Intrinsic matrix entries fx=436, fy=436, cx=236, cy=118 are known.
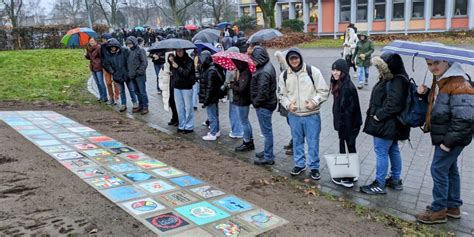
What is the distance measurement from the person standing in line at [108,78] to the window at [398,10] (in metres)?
29.3

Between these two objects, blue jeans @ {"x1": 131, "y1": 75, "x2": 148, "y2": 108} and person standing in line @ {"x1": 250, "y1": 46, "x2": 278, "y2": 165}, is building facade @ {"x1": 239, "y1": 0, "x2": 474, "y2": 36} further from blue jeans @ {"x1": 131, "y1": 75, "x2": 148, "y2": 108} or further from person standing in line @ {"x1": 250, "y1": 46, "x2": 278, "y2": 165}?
person standing in line @ {"x1": 250, "y1": 46, "x2": 278, "y2": 165}

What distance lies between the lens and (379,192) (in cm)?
559

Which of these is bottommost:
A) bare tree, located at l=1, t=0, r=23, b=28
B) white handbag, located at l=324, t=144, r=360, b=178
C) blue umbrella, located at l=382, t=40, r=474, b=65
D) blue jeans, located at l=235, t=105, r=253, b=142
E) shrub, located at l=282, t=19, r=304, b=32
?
white handbag, located at l=324, t=144, r=360, b=178

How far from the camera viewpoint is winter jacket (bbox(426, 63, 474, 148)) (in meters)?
4.31

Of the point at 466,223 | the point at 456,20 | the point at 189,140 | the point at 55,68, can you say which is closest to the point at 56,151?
the point at 189,140

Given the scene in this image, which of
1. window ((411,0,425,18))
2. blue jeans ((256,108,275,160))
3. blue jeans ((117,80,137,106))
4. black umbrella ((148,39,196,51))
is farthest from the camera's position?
window ((411,0,425,18))

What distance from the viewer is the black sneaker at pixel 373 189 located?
560 cm

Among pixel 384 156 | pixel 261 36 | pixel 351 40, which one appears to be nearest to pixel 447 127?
pixel 384 156

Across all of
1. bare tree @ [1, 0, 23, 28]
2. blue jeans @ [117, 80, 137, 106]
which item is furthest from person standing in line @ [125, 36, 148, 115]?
bare tree @ [1, 0, 23, 28]

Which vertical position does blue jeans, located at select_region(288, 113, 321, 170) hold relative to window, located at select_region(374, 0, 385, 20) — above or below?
below

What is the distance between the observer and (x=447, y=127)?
4453 millimetres

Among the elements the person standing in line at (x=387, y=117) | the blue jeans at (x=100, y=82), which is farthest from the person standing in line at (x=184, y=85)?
the person standing in line at (x=387, y=117)

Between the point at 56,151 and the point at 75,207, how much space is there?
2485mm

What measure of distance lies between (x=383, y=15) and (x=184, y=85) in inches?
1234
